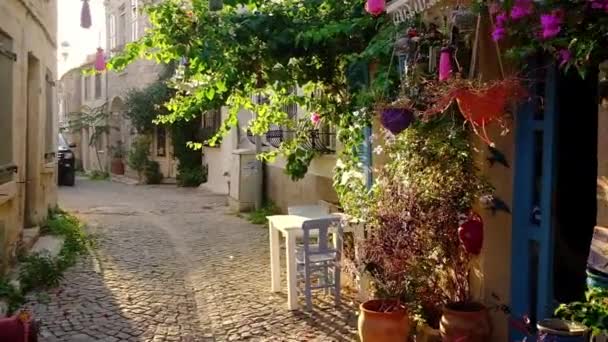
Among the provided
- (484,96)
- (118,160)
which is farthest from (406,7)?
(118,160)

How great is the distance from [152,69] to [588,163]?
1893 centimetres

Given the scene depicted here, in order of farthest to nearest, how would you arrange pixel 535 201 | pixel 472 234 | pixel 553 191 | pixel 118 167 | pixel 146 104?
pixel 118 167 → pixel 146 104 → pixel 472 234 → pixel 535 201 → pixel 553 191

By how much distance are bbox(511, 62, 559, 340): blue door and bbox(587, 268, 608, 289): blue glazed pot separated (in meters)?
0.93

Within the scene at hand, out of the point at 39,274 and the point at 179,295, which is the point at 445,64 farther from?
the point at 39,274

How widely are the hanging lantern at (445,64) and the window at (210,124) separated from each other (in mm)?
13750

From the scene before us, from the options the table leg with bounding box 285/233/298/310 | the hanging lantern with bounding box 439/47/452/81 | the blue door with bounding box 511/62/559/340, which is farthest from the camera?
the table leg with bounding box 285/233/298/310

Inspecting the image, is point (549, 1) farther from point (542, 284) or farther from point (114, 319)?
point (114, 319)

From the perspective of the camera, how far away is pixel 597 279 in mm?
3076

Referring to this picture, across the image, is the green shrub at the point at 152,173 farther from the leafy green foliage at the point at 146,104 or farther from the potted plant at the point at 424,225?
the potted plant at the point at 424,225

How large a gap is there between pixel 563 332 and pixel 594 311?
445 millimetres

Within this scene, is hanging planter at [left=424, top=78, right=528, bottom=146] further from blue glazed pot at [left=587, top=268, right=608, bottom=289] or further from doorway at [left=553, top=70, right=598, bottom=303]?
blue glazed pot at [left=587, top=268, right=608, bottom=289]

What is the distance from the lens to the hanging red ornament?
171 inches

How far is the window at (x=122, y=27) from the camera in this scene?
24.5 meters

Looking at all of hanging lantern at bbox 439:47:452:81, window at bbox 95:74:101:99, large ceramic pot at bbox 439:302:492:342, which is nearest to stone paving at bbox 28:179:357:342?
large ceramic pot at bbox 439:302:492:342
